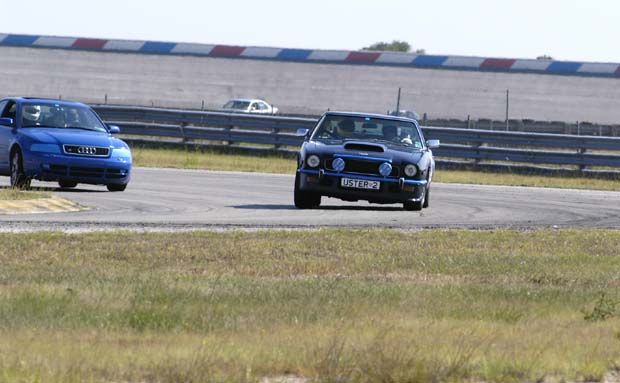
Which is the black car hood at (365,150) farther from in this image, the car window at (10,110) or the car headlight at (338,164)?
the car window at (10,110)

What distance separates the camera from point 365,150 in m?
19.1

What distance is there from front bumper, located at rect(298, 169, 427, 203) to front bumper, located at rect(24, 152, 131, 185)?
10.2 feet

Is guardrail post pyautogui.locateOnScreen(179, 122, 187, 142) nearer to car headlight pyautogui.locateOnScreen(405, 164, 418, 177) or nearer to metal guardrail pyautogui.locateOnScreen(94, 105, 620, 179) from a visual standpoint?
metal guardrail pyautogui.locateOnScreen(94, 105, 620, 179)

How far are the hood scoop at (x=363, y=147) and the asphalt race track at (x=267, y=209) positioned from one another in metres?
0.88

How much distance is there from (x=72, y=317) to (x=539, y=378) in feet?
9.54

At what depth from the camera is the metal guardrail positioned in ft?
111

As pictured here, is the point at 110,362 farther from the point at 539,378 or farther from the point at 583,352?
the point at 583,352

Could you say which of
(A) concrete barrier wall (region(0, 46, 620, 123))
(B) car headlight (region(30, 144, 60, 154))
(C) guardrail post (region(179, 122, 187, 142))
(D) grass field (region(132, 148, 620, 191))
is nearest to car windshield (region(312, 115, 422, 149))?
(B) car headlight (region(30, 144, 60, 154))

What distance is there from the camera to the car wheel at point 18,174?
2019 centimetres

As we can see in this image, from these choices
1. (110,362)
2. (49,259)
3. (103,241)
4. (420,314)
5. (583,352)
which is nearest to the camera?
(110,362)

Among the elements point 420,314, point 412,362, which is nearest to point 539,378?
point 412,362

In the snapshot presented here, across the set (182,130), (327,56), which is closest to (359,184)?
(182,130)

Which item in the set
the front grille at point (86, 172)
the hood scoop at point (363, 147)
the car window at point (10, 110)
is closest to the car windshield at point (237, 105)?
the car window at point (10, 110)

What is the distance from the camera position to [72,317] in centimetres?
854
